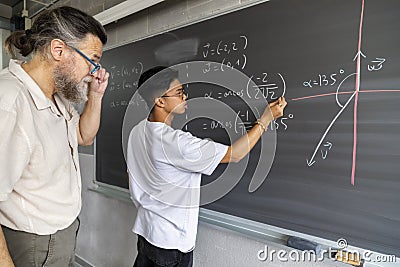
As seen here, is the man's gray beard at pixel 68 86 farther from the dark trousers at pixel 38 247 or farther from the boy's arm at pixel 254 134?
the boy's arm at pixel 254 134

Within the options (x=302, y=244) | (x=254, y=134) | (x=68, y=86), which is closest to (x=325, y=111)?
(x=254, y=134)

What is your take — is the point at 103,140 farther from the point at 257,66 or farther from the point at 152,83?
the point at 257,66

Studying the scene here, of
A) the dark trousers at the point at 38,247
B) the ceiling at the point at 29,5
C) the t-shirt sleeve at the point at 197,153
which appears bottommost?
the dark trousers at the point at 38,247

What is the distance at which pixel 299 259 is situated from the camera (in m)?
1.43

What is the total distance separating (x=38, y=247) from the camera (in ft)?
3.83

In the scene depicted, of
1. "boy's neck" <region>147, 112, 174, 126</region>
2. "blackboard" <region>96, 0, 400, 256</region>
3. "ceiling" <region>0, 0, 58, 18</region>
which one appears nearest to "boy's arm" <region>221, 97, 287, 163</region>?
"blackboard" <region>96, 0, 400, 256</region>

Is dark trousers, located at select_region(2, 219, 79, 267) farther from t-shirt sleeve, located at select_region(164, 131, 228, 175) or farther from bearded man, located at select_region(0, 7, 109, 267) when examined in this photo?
t-shirt sleeve, located at select_region(164, 131, 228, 175)

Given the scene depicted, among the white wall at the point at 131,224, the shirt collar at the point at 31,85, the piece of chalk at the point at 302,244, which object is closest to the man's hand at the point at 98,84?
the shirt collar at the point at 31,85

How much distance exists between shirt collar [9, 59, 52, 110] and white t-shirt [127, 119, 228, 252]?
0.59m

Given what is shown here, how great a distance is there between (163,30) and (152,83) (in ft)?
1.70

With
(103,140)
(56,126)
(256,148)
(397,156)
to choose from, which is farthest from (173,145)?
(103,140)

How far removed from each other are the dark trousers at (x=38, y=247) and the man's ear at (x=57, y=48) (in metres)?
0.67

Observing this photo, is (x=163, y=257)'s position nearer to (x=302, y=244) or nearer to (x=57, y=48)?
(x=302, y=244)

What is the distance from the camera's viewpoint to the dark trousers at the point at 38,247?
114cm
